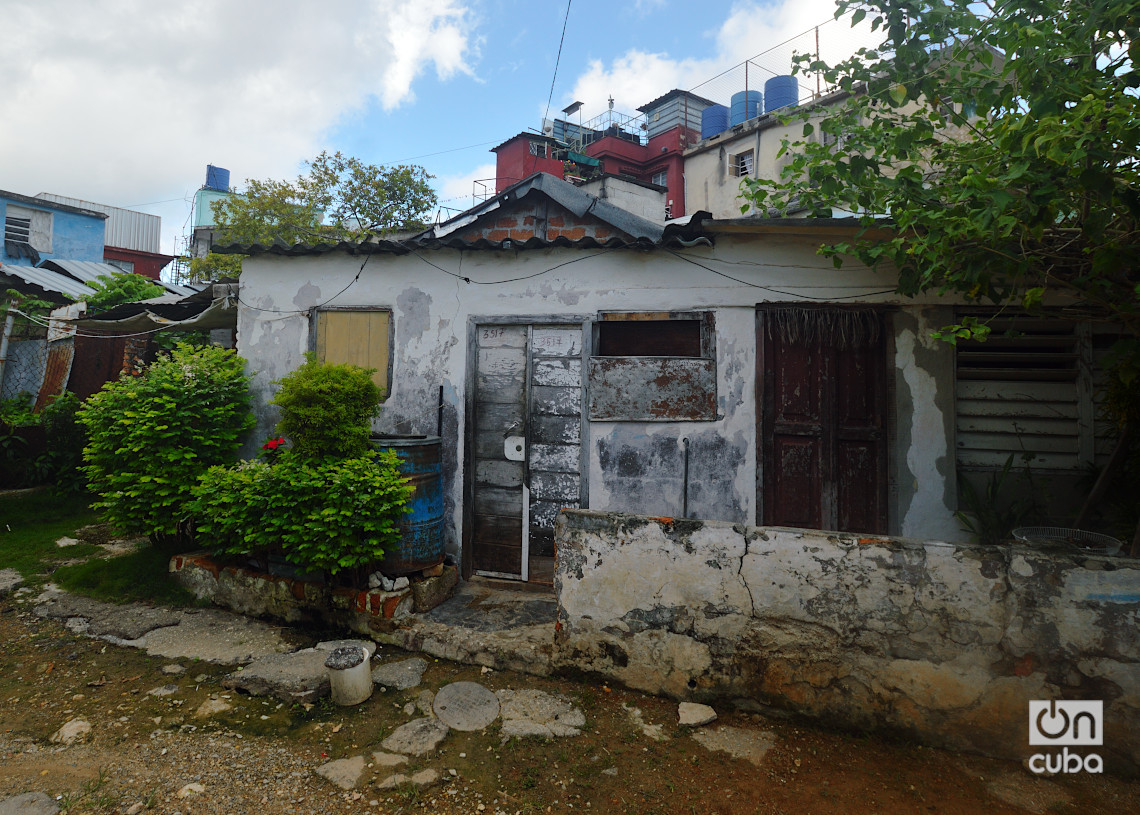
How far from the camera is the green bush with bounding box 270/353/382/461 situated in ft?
15.3

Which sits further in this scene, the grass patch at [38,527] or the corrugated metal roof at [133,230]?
the corrugated metal roof at [133,230]

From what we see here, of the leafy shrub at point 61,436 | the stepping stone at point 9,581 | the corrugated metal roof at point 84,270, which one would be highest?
the corrugated metal roof at point 84,270

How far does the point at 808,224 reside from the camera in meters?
4.76

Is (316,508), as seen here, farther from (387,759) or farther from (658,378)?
(658,378)

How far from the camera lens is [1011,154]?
3119mm

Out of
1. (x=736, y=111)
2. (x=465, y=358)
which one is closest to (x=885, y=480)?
(x=465, y=358)

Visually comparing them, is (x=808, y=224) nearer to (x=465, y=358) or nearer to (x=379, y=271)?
(x=465, y=358)

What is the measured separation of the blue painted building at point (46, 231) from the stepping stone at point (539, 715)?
77.1ft

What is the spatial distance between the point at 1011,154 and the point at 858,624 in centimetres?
253

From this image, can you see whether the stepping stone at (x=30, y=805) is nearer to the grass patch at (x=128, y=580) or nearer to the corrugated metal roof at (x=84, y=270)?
the grass patch at (x=128, y=580)

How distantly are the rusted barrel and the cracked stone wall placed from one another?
157 cm

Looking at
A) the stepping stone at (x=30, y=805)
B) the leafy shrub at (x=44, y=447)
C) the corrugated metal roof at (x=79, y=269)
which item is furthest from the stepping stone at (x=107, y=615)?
the corrugated metal roof at (x=79, y=269)

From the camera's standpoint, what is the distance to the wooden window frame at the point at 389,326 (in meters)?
5.80

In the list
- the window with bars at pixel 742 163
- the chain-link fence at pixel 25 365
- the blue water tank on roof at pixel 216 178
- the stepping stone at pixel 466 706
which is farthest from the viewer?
the blue water tank on roof at pixel 216 178
